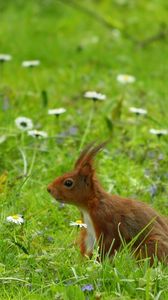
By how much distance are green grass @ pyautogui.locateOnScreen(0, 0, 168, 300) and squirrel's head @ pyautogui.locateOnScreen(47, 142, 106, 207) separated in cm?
22

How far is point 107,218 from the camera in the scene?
4.50m

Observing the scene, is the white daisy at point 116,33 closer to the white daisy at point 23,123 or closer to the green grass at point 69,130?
the green grass at point 69,130

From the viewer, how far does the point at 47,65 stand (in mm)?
8828

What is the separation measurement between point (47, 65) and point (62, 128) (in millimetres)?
2188

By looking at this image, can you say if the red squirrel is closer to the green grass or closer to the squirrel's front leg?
the squirrel's front leg

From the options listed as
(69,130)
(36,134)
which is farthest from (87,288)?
(69,130)

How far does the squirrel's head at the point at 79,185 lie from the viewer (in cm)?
464

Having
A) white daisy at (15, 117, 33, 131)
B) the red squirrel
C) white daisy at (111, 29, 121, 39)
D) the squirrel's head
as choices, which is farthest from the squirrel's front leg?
white daisy at (111, 29, 121, 39)

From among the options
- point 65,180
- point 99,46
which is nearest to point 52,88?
point 99,46

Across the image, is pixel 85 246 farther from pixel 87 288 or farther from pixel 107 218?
pixel 87 288

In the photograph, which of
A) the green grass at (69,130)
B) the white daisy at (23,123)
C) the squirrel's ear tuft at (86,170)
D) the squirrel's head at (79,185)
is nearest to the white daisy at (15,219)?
the green grass at (69,130)

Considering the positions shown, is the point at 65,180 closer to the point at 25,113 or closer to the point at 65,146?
the point at 65,146

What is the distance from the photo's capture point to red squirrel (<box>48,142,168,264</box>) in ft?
14.7

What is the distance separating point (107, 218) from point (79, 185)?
0.25 metres
